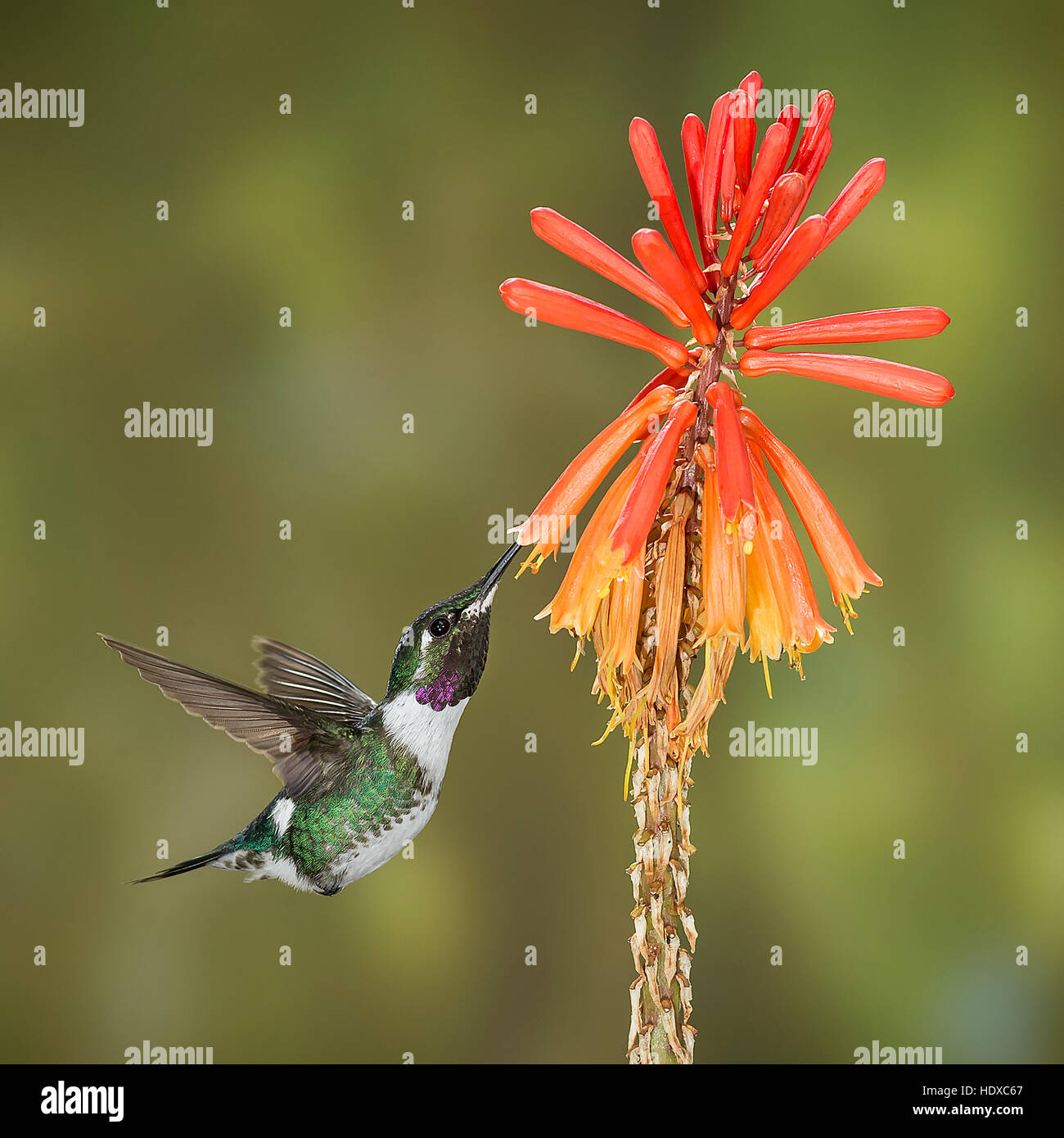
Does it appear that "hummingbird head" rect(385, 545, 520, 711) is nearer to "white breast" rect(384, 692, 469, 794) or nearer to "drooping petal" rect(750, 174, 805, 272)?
"white breast" rect(384, 692, 469, 794)

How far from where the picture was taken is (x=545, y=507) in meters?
0.98

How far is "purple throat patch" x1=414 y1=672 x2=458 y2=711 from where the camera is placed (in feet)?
3.61

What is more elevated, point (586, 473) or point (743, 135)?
point (743, 135)

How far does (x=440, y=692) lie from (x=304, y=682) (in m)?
0.26

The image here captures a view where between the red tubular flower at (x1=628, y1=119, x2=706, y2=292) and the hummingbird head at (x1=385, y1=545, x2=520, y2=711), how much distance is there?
1.13 ft

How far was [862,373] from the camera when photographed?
0.94 metres

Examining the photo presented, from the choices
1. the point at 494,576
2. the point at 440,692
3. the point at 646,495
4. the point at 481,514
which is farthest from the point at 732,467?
the point at 481,514

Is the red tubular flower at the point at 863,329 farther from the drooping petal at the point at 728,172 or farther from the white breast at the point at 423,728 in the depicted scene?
the white breast at the point at 423,728

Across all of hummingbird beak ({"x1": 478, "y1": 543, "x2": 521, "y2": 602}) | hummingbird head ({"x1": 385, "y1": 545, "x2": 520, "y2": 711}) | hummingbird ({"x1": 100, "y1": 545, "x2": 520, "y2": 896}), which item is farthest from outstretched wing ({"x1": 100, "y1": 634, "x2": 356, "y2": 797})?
hummingbird beak ({"x1": 478, "y1": 543, "x2": 521, "y2": 602})

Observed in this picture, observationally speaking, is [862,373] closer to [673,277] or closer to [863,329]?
[863,329]

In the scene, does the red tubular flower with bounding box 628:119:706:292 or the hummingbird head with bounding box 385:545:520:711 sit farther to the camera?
the hummingbird head with bounding box 385:545:520:711

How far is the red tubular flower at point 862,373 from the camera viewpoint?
0.94 m

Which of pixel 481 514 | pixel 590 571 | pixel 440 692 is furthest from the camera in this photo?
pixel 481 514

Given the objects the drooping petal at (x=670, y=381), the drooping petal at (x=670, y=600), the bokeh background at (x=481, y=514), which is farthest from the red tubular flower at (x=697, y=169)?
the bokeh background at (x=481, y=514)
